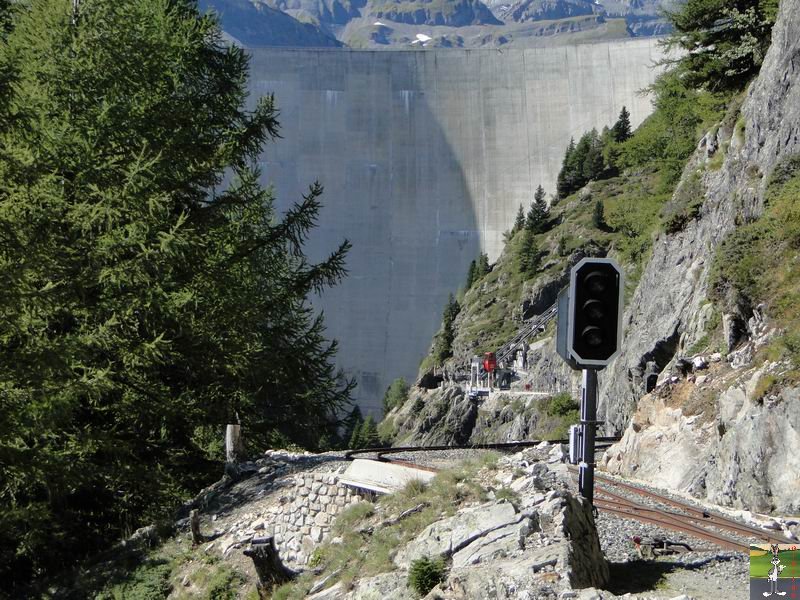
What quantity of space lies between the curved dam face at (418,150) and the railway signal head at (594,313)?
5180 cm

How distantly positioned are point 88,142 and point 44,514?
4.20 m

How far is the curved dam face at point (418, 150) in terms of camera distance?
58406 millimetres

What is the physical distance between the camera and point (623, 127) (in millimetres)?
57281

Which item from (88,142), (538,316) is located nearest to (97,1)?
(88,142)

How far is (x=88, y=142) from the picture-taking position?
11.1m

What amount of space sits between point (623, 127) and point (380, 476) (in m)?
52.1

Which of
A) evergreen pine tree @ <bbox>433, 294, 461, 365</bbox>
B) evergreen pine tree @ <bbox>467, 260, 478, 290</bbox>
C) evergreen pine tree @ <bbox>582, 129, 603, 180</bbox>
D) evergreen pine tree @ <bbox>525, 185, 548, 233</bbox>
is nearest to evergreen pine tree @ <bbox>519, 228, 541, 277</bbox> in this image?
evergreen pine tree @ <bbox>525, 185, 548, 233</bbox>

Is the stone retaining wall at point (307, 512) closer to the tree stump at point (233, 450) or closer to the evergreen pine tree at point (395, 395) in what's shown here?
the tree stump at point (233, 450)

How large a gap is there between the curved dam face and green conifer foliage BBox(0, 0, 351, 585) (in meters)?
44.0

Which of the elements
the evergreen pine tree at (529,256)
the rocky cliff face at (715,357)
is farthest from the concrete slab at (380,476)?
the evergreen pine tree at (529,256)

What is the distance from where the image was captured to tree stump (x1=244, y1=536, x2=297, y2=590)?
7.41m

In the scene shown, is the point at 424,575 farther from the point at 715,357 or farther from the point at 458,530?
the point at 715,357

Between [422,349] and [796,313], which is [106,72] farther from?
[422,349]

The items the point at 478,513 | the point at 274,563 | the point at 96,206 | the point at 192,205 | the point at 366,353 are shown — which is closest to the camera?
the point at 478,513
